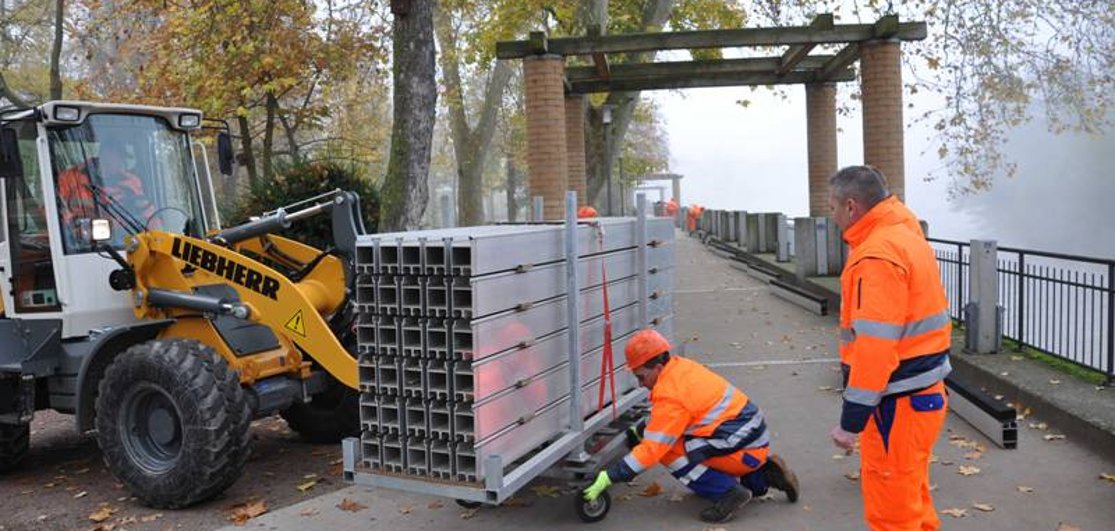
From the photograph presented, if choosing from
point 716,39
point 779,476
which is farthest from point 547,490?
point 716,39

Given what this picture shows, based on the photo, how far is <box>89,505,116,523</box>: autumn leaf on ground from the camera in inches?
251

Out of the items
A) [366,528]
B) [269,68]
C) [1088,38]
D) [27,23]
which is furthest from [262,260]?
[27,23]

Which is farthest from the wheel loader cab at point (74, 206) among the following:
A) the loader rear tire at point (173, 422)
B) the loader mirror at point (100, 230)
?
the loader rear tire at point (173, 422)

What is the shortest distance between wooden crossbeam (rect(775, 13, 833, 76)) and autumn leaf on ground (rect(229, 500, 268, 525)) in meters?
10.1

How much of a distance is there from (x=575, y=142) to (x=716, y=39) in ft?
20.6

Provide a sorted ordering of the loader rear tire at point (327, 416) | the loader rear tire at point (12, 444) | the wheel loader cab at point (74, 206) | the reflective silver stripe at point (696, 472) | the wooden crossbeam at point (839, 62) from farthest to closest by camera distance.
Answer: the wooden crossbeam at point (839, 62), the loader rear tire at point (327, 416), the loader rear tire at point (12, 444), the wheel loader cab at point (74, 206), the reflective silver stripe at point (696, 472)

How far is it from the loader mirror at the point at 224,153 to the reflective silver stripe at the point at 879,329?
228 inches

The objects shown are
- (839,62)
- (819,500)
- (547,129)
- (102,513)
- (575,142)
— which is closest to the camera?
(819,500)

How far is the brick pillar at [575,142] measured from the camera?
1923 cm

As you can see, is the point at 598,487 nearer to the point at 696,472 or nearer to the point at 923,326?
the point at 696,472

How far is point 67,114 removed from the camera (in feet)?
22.8

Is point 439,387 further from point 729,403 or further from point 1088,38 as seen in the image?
point 1088,38

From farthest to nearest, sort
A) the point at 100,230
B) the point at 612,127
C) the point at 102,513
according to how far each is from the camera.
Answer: the point at 612,127 → the point at 100,230 → the point at 102,513

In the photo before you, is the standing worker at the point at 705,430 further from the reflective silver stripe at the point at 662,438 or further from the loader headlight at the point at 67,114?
the loader headlight at the point at 67,114
